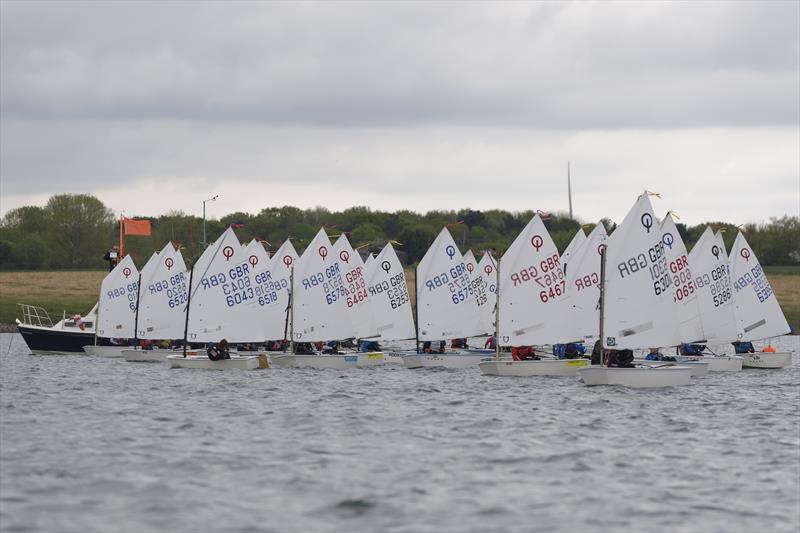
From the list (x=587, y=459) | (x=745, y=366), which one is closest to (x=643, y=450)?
(x=587, y=459)

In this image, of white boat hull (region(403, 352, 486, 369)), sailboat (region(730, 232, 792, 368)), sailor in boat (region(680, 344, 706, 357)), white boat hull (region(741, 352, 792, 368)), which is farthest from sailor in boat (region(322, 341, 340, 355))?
sailboat (region(730, 232, 792, 368))

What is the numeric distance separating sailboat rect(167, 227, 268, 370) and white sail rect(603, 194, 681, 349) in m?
18.1

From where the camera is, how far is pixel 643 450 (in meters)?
27.4

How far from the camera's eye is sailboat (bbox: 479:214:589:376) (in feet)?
159

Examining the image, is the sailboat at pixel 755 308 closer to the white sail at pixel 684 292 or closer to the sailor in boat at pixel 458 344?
the white sail at pixel 684 292

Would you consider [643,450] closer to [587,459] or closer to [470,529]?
[587,459]

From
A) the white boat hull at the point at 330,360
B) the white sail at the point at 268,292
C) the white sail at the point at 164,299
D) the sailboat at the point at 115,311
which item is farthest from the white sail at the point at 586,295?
the sailboat at the point at 115,311

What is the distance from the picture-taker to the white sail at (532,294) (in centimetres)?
4856

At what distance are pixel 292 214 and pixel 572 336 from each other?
128727 mm

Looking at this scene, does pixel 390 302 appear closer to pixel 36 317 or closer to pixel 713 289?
pixel 713 289

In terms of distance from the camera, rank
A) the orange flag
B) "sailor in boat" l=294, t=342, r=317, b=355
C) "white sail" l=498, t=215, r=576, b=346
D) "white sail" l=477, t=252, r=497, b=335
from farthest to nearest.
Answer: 1. the orange flag
2. "white sail" l=477, t=252, r=497, b=335
3. "sailor in boat" l=294, t=342, r=317, b=355
4. "white sail" l=498, t=215, r=576, b=346

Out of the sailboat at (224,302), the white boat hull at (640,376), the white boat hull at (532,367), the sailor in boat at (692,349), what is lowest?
the white boat hull at (640,376)

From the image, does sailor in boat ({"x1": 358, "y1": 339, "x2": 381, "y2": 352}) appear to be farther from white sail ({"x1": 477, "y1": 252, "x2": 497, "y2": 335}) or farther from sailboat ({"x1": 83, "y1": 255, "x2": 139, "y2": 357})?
sailboat ({"x1": 83, "y1": 255, "x2": 139, "y2": 357})

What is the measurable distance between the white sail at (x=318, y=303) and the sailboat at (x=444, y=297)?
3.55 metres
